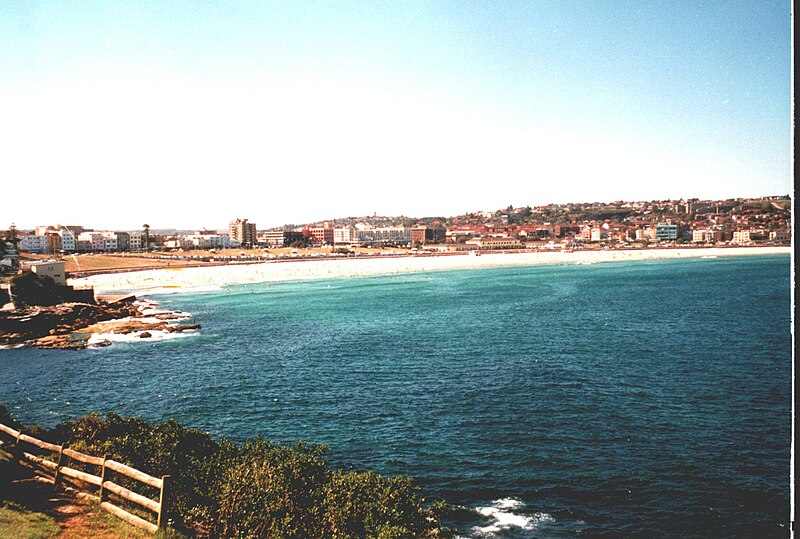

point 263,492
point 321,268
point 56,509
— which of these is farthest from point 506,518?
point 321,268

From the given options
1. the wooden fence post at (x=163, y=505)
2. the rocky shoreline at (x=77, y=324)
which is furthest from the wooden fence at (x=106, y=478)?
the rocky shoreline at (x=77, y=324)

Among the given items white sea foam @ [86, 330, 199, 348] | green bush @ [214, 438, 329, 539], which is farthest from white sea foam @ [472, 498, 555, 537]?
white sea foam @ [86, 330, 199, 348]

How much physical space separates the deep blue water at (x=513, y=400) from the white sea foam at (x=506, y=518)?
0.08 metres

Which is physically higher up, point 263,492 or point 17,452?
point 17,452

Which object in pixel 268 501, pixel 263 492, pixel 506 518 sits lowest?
pixel 506 518

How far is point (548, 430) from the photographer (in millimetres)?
26250

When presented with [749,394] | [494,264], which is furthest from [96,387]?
[494,264]

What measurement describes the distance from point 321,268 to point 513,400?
11403cm

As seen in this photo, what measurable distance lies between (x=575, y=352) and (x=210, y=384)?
27156 mm

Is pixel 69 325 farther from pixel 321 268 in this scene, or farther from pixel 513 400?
pixel 321 268

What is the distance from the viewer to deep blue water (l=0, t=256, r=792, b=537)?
65.3ft

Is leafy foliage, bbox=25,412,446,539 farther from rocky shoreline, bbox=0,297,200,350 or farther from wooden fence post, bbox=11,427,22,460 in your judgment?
rocky shoreline, bbox=0,297,200,350

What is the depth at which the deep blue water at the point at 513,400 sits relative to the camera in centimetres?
1989

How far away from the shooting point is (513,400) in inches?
1218
